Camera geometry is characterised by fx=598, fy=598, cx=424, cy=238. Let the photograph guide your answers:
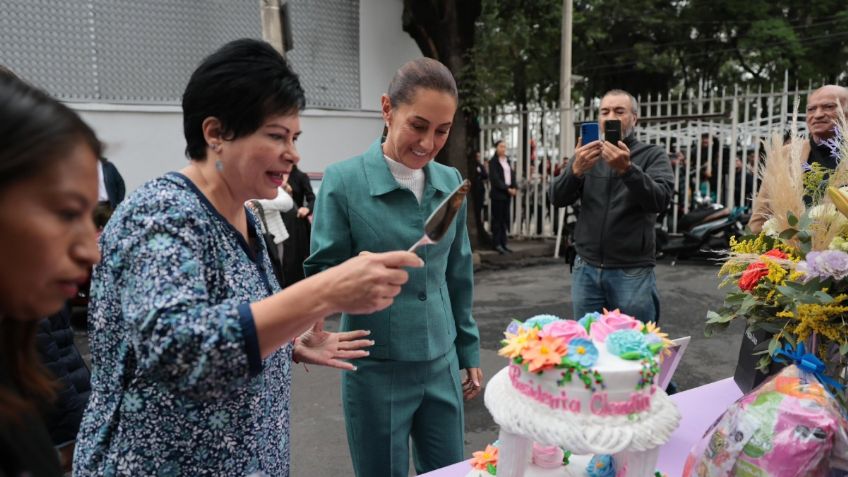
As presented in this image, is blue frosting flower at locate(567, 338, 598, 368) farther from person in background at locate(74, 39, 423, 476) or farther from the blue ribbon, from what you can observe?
the blue ribbon

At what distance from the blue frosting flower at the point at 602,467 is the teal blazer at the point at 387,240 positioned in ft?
2.06

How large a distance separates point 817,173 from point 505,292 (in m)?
5.72

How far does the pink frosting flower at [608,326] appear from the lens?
132 centimetres

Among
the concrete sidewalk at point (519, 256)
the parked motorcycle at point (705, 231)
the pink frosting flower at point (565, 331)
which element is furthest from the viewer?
the concrete sidewalk at point (519, 256)

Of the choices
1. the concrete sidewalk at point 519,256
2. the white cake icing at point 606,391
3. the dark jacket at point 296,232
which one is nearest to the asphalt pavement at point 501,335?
the concrete sidewalk at point 519,256

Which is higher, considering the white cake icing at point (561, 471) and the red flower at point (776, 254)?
the red flower at point (776, 254)

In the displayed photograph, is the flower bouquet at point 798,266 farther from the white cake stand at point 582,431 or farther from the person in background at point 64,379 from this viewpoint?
the person in background at point 64,379

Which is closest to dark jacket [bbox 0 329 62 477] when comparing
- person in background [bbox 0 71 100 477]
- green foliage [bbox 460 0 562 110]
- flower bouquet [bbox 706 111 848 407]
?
person in background [bbox 0 71 100 477]

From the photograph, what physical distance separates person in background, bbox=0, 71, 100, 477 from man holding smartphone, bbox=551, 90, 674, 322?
2662mm

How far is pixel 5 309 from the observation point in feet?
2.45

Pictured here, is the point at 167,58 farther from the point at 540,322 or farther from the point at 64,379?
the point at 540,322

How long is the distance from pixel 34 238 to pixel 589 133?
2.87 meters

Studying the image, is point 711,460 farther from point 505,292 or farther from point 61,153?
point 505,292

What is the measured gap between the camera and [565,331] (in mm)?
1263
